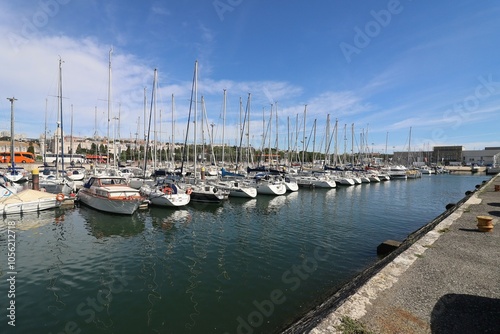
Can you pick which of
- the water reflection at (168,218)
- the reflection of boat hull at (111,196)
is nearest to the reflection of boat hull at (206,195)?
the water reflection at (168,218)

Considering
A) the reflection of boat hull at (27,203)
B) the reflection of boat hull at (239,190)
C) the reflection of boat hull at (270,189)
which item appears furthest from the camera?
the reflection of boat hull at (270,189)

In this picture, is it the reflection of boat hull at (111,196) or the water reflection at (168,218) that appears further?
the reflection of boat hull at (111,196)

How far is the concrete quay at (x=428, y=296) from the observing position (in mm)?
5355

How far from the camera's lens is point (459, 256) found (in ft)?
29.9

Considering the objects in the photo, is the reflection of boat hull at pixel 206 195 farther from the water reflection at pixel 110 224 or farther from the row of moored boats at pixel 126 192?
the water reflection at pixel 110 224

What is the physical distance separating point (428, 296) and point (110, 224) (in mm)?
19575

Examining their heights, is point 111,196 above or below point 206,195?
above

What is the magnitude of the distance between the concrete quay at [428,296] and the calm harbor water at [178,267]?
274 cm

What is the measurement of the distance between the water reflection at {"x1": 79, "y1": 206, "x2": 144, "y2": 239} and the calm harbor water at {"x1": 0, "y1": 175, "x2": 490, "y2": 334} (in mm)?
70

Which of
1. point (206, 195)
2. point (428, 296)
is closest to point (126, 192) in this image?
point (206, 195)

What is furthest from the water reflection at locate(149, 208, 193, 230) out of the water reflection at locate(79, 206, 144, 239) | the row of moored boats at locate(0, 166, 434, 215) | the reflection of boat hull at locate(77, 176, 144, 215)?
the reflection of boat hull at locate(77, 176, 144, 215)

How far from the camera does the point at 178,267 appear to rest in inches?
477

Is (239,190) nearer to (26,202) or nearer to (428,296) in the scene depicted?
(26,202)

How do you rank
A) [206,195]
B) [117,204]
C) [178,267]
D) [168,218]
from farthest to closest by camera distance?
[206,195] → [168,218] → [117,204] → [178,267]
